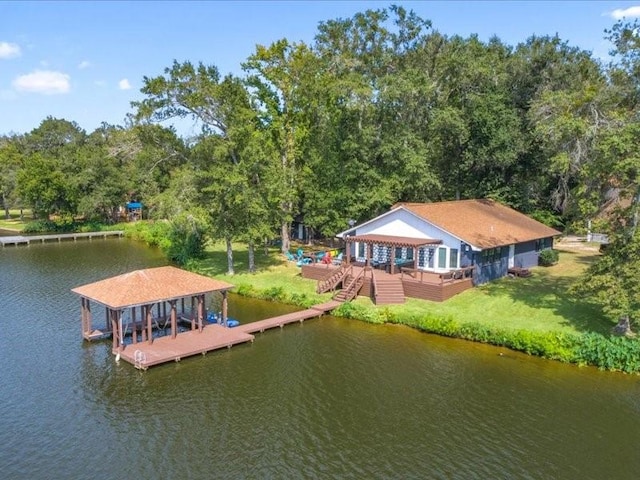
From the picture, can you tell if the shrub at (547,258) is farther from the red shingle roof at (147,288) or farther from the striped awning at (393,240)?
the red shingle roof at (147,288)

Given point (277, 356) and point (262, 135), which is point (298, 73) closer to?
point (262, 135)

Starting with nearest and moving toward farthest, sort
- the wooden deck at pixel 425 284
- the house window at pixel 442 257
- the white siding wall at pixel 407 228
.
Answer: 1. the wooden deck at pixel 425 284
2. the white siding wall at pixel 407 228
3. the house window at pixel 442 257

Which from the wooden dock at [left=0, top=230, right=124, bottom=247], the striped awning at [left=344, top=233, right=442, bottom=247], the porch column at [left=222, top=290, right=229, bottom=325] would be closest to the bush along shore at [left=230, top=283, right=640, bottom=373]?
the striped awning at [left=344, top=233, right=442, bottom=247]

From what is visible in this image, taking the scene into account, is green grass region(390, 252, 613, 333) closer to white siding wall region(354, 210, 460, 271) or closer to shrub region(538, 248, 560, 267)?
shrub region(538, 248, 560, 267)

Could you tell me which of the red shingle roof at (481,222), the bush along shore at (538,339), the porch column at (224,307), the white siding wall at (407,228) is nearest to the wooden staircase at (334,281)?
the bush along shore at (538,339)

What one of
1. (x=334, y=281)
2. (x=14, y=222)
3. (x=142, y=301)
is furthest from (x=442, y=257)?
(x=14, y=222)

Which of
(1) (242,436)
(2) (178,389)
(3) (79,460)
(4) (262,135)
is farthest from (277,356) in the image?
(4) (262,135)
